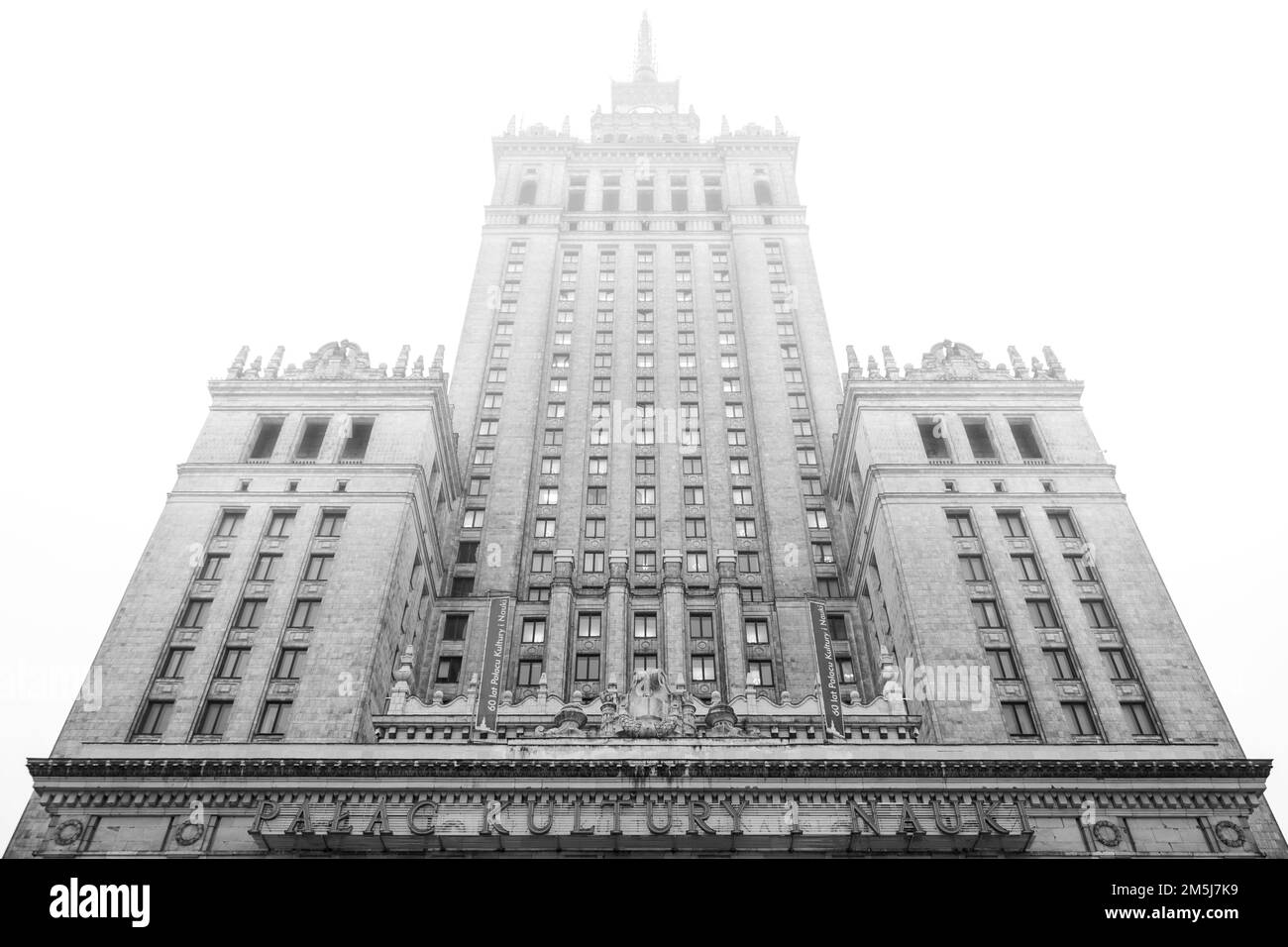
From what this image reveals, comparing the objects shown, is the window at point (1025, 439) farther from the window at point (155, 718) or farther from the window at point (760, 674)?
Answer: the window at point (155, 718)

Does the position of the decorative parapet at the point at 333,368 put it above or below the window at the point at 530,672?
above

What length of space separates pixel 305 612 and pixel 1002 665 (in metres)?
33.7

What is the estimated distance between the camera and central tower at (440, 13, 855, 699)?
5625 centimetres

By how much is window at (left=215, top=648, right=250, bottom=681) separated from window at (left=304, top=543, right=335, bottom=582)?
4.78m

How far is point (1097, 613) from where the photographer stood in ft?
156

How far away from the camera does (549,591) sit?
58500 millimetres

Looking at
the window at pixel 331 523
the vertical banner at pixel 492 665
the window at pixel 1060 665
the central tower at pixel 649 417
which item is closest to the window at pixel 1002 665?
the window at pixel 1060 665

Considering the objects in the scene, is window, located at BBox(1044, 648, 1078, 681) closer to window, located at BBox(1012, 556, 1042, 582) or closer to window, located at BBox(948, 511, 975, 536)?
window, located at BBox(1012, 556, 1042, 582)

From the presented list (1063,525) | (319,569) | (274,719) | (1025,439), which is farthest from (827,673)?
(274,719)

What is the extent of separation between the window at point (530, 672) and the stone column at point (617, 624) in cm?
386

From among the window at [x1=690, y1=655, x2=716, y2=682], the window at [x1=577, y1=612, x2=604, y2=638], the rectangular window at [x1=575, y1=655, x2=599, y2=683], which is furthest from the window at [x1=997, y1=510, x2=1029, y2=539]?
the rectangular window at [x1=575, y1=655, x2=599, y2=683]

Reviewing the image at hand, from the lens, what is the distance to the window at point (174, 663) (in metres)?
44.2
